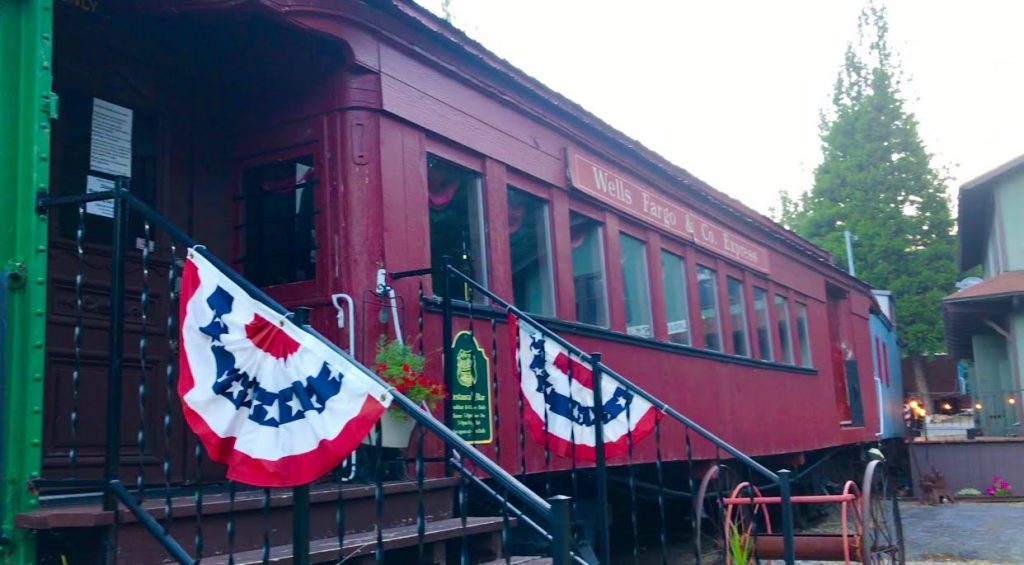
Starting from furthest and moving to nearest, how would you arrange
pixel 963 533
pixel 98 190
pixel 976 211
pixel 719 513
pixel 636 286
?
pixel 976 211
pixel 963 533
pixel 636 286
pixel 719 513
pixel 98 190

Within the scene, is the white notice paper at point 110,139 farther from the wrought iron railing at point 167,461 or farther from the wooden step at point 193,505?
the wooden step at point 193,505

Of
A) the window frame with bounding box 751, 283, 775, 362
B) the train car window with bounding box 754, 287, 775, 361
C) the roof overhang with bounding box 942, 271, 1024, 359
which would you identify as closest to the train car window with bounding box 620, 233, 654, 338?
the window frame with bounding box 751, 283, 775, 362

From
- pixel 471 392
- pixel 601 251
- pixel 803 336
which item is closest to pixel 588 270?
pixel 601 251

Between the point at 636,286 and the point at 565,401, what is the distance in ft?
11.7

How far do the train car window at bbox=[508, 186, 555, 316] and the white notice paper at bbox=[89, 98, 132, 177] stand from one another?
272 centimetres

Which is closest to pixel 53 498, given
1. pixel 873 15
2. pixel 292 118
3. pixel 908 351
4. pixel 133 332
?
pixel 133 332

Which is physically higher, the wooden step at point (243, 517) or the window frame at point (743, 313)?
the window frame at point (743, 313)

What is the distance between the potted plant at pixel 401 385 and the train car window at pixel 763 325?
801 centimetres

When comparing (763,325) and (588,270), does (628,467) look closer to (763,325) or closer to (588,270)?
(588,270)

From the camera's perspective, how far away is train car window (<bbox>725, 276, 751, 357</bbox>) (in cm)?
1169

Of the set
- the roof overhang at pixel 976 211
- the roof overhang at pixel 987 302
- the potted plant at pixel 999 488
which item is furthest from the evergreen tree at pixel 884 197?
the potted plant at pixel 999 488

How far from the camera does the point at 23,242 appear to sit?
3.88 metres

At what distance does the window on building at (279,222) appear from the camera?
5.79 meters

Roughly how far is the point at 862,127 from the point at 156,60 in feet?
135
